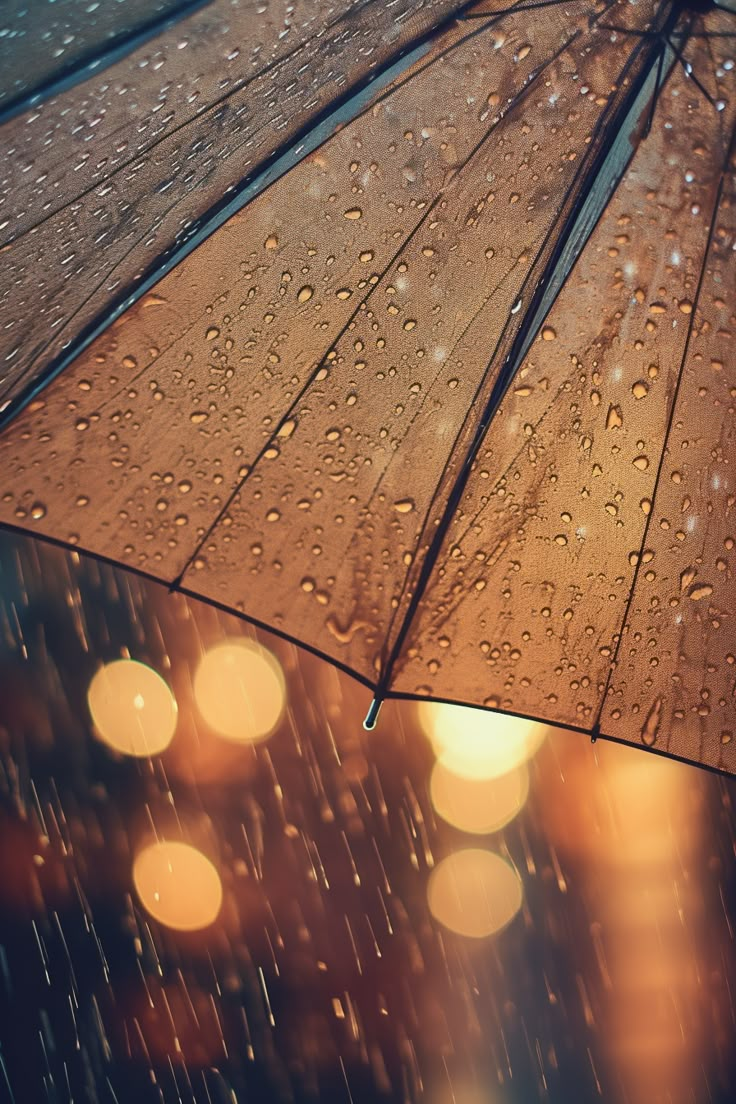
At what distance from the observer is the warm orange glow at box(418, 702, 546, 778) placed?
21.9 feet

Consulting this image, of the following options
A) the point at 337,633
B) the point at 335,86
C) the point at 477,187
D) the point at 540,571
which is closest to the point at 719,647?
the point at 540,571

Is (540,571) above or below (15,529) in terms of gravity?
above

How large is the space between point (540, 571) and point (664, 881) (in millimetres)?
5553

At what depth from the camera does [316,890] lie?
5297mm

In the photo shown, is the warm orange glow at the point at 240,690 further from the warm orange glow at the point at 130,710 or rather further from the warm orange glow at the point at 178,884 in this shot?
the warm orange glow at the point at 178,884

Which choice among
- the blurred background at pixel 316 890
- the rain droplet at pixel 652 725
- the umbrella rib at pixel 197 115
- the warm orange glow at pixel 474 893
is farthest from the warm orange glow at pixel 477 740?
the umbrella rib at pixel 197 115

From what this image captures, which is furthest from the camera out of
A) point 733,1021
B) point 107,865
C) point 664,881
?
point 664,881

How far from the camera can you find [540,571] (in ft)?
4.63

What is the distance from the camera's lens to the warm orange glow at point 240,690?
6.55 meters

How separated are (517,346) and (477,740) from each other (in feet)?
20.0

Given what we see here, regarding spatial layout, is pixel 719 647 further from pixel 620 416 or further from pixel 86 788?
pixel 86 788

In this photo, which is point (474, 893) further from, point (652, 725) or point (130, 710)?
point (652, 725)

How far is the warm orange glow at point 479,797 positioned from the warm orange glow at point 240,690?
1481mm

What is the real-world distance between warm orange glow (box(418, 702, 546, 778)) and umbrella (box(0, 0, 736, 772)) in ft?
17.4
